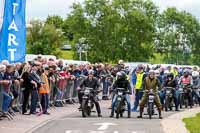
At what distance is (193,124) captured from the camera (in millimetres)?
22422

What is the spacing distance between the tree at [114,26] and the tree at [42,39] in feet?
18.2

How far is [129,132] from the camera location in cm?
1930

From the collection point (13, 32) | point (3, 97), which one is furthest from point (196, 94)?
point (13, 32)

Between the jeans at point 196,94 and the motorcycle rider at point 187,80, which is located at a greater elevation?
the motorcycle rider at point 187,80

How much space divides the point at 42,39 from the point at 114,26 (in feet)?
58.5

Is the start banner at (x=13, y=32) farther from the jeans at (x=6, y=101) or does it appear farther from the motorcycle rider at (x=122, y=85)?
the motorcycle rider at (x=122, y=85)

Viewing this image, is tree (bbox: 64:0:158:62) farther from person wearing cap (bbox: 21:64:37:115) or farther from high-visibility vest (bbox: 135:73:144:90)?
person wearing cap (bbox: 21:64:37:115)

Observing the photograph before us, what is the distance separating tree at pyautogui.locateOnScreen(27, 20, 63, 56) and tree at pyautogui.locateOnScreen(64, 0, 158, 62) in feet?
18.2

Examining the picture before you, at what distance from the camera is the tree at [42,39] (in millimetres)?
87062

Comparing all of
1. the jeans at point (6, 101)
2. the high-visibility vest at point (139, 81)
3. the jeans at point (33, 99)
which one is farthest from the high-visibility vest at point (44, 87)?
the high-visibility vest at point (139, 81)

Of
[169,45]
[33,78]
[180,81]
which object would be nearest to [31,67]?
[33,78]

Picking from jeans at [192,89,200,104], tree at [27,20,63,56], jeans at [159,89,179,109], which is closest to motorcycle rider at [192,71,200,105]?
jeans at [192,89,200,104]

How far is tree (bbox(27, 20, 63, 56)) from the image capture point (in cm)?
8706

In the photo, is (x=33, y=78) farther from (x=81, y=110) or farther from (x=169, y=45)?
(x=169, y=45)
